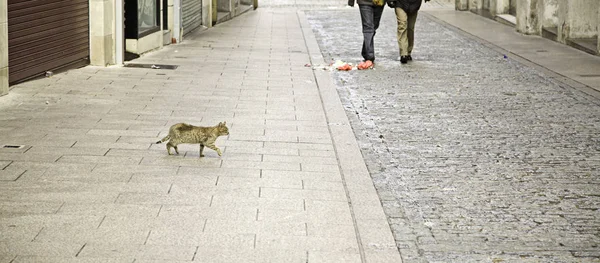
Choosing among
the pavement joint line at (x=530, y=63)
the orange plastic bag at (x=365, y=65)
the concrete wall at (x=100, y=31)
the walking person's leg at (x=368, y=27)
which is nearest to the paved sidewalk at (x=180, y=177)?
the concrete wall at (x=100, y=31)

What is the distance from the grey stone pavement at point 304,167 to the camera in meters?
6.98

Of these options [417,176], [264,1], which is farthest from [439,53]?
[264,1]

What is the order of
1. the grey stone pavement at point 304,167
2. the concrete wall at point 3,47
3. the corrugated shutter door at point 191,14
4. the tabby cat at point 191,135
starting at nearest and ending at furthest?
the grey stone pavement at point 304,167
the tabby cat at point 191,135
the concrete wall at point 3,47
the corrugated shutter door at point 191,14

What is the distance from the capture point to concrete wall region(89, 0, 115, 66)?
1605 centimetres

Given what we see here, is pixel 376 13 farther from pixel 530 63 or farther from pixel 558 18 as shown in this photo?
pixel 558 18

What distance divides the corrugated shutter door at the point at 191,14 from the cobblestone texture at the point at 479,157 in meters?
5.15

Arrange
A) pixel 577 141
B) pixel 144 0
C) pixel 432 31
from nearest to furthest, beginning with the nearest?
1. pixel 577 141
2. pixel 144 0
3. pixel 432 31

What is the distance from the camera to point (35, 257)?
6355 millimetres

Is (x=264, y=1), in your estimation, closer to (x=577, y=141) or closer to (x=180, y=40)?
(x=180, y=40)

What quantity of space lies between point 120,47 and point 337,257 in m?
10.6

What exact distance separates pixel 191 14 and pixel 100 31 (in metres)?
7.71

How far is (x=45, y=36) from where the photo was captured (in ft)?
47.5

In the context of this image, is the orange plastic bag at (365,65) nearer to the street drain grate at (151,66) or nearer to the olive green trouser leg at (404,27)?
the olive green trouser leg at (404,27)

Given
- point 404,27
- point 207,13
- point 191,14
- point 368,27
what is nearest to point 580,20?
point 404,27
